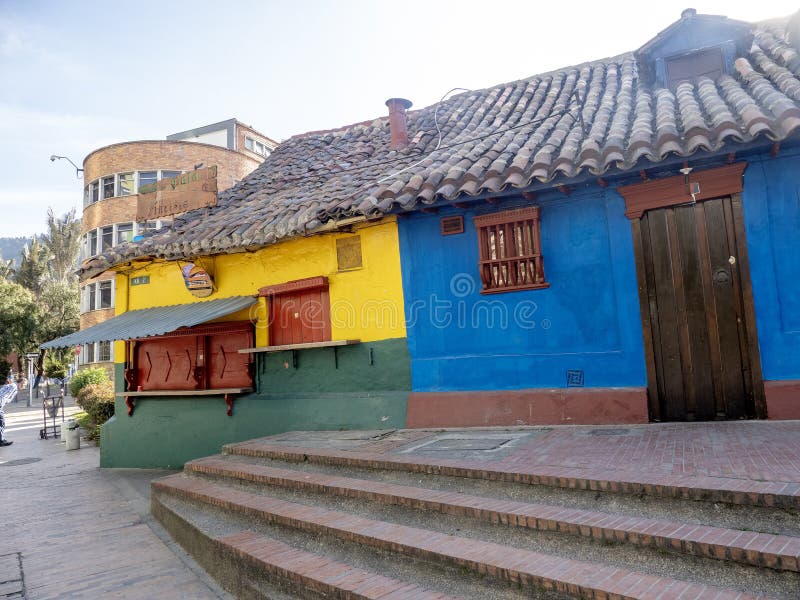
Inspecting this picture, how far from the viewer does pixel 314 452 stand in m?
6.18

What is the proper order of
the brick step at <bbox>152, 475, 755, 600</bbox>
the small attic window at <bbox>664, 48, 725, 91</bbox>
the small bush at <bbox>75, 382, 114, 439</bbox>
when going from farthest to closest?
the small bush at <bbox>75, 382, 114, 439</bbox> < the small attic window at <bbox>664, 48, 725, 91</bbox> < the brick step at <bbox>152, 475, 755, 600</bbox>

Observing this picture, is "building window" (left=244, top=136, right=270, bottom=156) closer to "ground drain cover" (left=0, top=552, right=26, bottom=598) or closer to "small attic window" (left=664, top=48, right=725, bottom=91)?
"small attic window" (left=664, top=48, right=725, bottom=91)

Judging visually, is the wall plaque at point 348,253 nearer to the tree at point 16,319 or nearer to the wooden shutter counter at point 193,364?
the wooden shutter counter at point 193,364

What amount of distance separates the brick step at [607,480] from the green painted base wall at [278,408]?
6.15 ft

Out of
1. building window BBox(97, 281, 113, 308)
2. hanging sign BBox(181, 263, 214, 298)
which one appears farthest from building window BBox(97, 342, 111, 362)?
hanging sign BBox(181, 263, 214, 298)

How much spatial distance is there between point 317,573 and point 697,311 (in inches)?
198

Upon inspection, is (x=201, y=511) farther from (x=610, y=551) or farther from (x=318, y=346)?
(x=610, y=551)

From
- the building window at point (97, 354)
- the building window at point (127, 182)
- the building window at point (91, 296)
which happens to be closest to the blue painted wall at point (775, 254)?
the building window at point (127, 182)

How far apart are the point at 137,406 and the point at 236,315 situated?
10.7ft

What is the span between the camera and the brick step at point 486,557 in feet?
9.37

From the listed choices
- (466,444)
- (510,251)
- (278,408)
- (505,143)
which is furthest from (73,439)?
(505,143)

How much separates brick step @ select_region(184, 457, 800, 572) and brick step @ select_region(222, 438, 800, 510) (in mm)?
233

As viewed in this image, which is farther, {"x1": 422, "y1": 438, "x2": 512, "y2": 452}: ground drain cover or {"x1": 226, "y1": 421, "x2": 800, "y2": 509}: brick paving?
{"x1": 422, "y1": 438, "x2": 512, "y2": 452}: ground drain cover

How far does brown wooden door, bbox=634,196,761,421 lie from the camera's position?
5.94 meters
